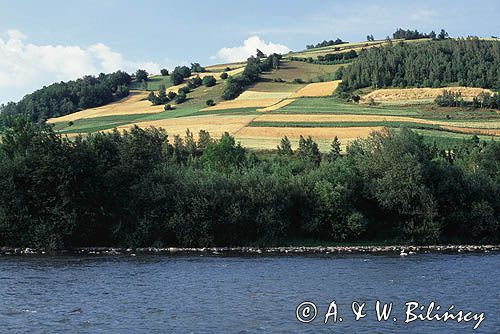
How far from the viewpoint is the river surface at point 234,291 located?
33.5 metres

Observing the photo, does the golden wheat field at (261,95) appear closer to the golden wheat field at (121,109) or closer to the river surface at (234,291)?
the golden wheat field at (121,109)

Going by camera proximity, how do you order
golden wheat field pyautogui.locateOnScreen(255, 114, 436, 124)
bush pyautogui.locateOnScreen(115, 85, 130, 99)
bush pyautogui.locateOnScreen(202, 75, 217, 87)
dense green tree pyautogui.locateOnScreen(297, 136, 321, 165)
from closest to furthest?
dense green tree pyautogui.locateOnScreen(297, 136, 321, 165)
golden wheat field pyautogui.locateOnScreen(255, 114, 436, 124)
bush pyautogui.locateOnScreen(202, 75, 217, 87)
bush pyautogui.locateOnScreen(115, 85, 130, 99)

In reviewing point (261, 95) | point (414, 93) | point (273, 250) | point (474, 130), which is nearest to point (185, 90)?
point (261, 95)

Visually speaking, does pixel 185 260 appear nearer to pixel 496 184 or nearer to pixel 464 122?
pixel 496 184

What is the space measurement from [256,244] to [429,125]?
59.8m

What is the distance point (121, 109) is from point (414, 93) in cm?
7089

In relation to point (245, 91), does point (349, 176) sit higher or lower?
lower

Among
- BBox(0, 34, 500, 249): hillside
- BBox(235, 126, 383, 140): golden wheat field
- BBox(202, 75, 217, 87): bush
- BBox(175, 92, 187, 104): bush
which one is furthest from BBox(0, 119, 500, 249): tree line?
BBox(202, 75, 217, 87): bush

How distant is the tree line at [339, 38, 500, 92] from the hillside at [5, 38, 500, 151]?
0.24 m

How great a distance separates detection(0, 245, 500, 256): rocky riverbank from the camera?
63.6 m

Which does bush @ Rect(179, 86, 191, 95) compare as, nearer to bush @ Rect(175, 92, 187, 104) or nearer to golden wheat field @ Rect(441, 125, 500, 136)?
bush @ Rect(175, 92, 187, 104)

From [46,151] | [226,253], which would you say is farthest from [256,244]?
[46,151]

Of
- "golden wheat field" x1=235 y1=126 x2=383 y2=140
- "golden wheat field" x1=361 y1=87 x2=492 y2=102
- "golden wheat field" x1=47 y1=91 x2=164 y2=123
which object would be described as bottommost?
"golden wheat field" x1=235 y1=126 x2=383 y2=140

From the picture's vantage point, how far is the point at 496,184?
244ft
